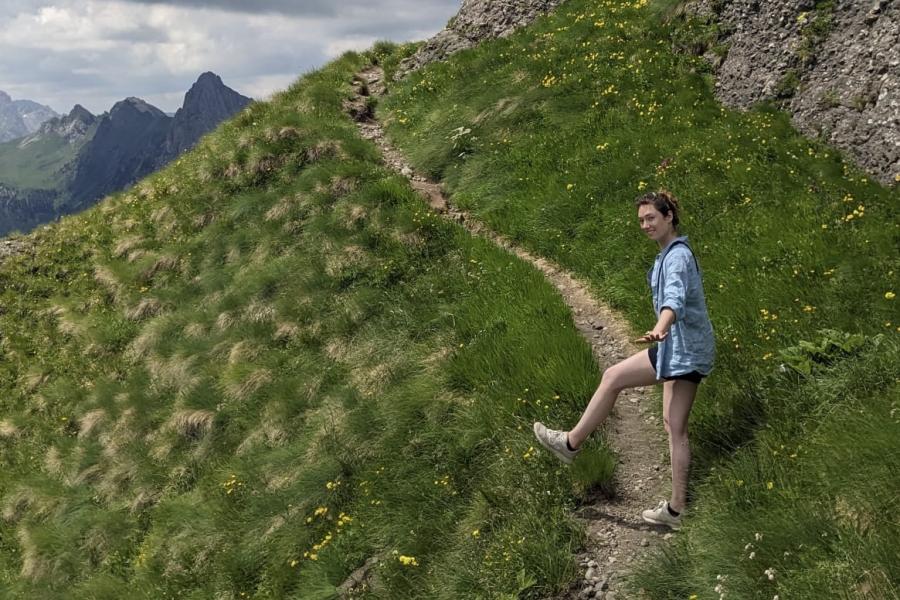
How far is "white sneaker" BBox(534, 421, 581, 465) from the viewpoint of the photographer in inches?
256

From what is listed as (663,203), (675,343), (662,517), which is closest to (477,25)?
(663,203)

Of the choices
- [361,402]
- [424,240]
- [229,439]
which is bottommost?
[229,439]

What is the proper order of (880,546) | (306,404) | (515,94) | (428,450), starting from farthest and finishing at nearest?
(515,94) → (306,404) → (428,450) → (880,546)

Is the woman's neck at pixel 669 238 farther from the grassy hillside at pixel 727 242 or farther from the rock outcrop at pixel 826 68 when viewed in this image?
the rock outcrop at pixel 826 68

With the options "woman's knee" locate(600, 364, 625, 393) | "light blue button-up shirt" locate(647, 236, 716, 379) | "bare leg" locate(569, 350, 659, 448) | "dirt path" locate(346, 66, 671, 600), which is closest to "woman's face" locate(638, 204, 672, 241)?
"light blue button-up shirt" locate(647, 236, 716, 379)

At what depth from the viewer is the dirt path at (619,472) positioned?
18.8ft

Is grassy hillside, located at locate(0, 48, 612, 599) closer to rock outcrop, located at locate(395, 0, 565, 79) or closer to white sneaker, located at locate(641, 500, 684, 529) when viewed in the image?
white sneaker, located at locate(641, 500, 684, 529)

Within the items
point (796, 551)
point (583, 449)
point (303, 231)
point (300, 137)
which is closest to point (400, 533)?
point (583, 449)

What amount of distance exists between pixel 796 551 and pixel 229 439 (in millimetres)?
9500

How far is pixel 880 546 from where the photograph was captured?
3.89 meters

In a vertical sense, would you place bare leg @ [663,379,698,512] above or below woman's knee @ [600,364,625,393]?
below

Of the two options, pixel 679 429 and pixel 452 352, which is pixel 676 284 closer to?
pixel 679 429

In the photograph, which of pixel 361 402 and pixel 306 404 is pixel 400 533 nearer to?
pixel 361 402

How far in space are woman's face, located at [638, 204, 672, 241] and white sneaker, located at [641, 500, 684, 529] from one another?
253 centimetres
